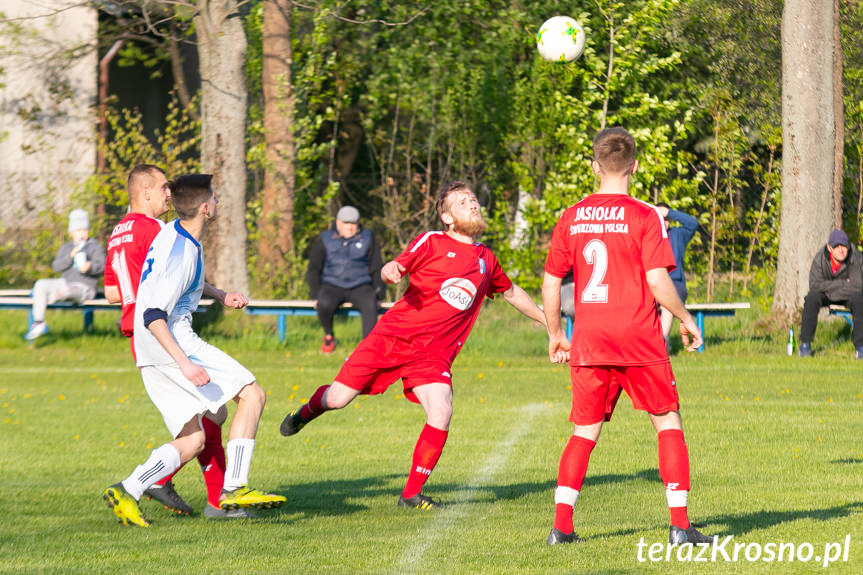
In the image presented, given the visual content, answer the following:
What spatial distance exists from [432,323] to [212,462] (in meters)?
1.49

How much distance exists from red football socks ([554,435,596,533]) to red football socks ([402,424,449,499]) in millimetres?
1381

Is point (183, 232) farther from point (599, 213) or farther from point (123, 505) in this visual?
point (599, 213)

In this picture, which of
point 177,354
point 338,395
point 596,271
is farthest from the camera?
point 338,395

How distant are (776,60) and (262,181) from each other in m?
8.78

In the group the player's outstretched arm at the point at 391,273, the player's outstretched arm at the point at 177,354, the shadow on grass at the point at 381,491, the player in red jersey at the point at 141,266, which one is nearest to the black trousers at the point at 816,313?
the shadow on grass at the point at 381,491

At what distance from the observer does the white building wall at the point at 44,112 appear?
19.4 meters

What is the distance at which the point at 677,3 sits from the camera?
1853 centimetres

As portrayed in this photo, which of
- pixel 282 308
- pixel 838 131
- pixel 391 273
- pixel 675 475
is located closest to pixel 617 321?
pixel 675 475

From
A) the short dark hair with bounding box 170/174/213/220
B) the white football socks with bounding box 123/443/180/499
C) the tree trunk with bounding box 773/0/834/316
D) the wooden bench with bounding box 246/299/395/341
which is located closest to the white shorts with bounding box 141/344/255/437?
the white football socks with bounding box 123/443/180/499

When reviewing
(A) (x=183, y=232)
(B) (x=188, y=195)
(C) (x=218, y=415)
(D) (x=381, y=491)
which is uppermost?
(B) (x=188, y=195)

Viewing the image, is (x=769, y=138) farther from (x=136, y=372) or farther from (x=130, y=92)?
(x=130, y=92)

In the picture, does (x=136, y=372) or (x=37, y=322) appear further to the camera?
(x=37, y=322)

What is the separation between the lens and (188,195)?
637cm

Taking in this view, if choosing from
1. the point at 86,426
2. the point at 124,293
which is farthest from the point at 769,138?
the point at 124,293
